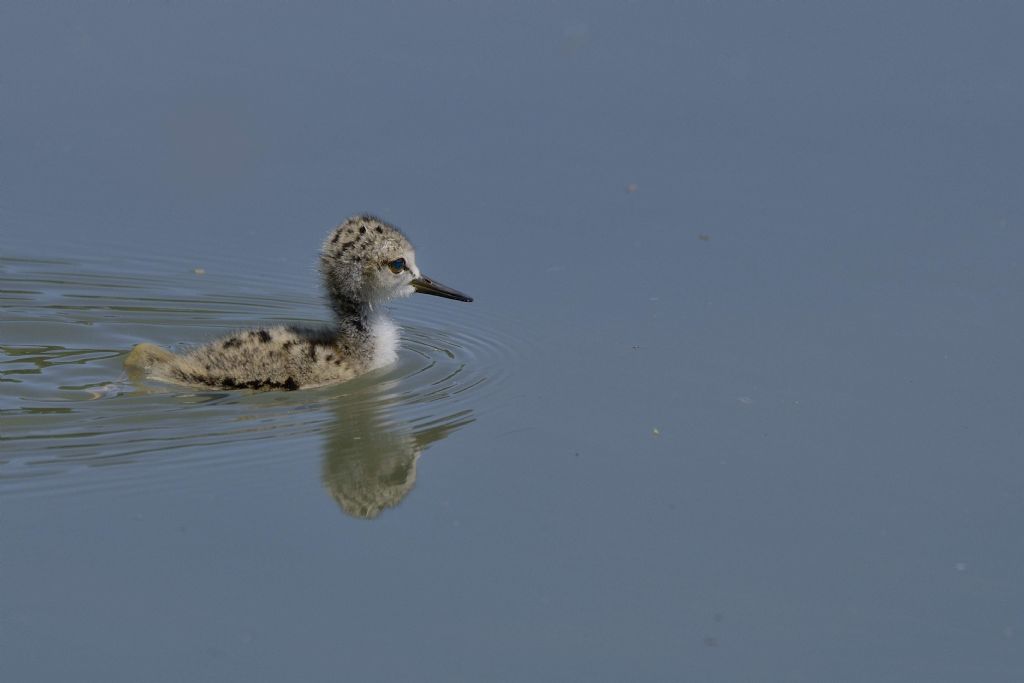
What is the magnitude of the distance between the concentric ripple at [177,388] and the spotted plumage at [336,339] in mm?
75

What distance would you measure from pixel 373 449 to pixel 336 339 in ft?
4.15

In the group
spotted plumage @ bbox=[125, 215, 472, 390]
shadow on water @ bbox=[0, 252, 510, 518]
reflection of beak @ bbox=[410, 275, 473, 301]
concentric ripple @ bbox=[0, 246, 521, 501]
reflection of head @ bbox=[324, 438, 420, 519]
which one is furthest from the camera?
reflection of beak @ bbox=[410, 275, 473, 301]

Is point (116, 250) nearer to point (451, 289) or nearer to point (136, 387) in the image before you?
point (136, 387)

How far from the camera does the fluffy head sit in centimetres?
707

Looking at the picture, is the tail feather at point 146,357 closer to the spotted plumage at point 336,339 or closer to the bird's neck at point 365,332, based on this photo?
the spotted plumage at point 336,339

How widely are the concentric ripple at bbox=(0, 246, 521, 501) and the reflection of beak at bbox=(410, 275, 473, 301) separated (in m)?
0.24

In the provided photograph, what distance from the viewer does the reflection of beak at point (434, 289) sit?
7027 mm

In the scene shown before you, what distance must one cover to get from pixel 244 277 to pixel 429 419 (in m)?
1.72

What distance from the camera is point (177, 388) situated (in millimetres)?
6809

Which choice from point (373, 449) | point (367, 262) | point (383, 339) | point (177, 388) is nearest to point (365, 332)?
point (383, 339)

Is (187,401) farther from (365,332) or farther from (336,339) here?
(365,332)

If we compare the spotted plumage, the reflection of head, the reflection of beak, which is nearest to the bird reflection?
the reflection of head

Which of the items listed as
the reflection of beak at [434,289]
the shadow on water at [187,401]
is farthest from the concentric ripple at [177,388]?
the reflection of beak at [434,289]

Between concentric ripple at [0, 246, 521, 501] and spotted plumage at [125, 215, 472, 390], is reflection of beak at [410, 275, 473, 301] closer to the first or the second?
spotted plumage at [125, 215, 472, 390]
